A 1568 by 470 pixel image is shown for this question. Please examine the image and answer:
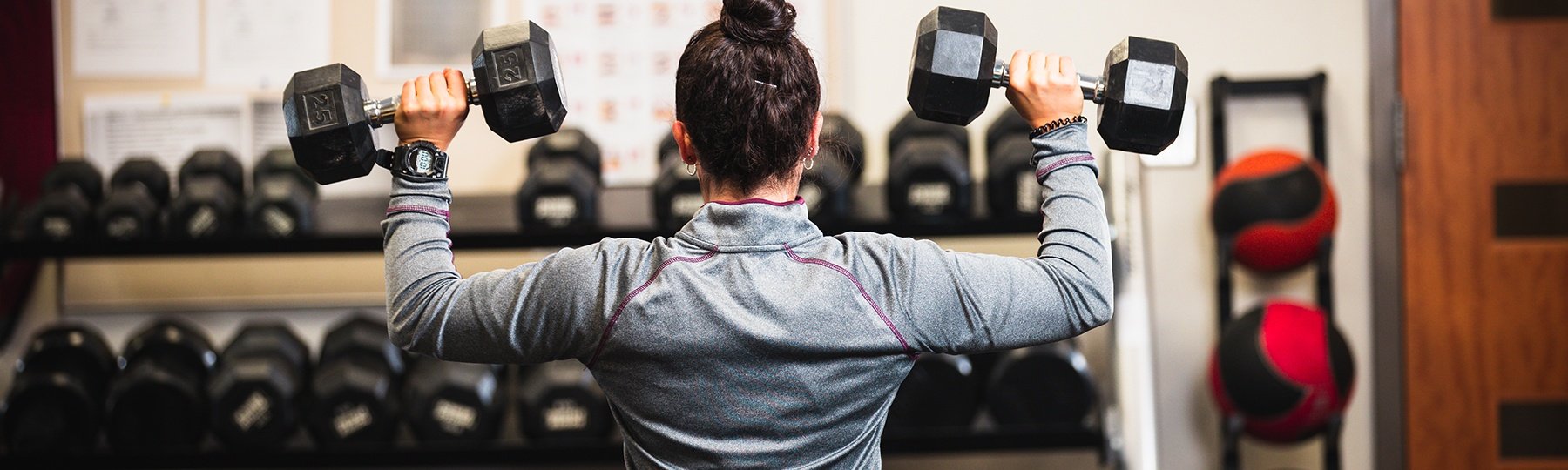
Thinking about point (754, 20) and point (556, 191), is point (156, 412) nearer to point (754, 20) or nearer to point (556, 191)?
point (556, 191)

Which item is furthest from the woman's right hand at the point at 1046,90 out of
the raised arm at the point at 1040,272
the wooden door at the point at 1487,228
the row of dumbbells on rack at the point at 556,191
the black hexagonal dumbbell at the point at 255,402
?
the wooden door at the point at 1487,228

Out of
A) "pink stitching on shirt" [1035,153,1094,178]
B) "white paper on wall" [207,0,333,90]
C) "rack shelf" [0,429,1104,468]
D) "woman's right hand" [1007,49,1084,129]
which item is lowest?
"rack shelf" [0,429,1104,468]

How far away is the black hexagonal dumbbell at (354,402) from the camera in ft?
8.12

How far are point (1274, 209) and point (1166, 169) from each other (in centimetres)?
34

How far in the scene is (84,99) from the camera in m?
3.00

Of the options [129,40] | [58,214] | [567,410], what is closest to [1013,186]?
[567,410]

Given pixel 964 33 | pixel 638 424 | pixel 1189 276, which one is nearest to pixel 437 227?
pixel 638 424

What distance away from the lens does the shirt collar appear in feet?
3.21

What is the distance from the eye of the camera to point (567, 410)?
2477mm

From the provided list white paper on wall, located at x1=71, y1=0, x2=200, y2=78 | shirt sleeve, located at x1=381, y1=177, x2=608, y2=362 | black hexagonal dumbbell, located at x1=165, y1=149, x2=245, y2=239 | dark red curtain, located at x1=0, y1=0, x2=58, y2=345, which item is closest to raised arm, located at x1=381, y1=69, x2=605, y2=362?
shirt sleeve, located at x1=381, y1=177, x2=608, y2=362

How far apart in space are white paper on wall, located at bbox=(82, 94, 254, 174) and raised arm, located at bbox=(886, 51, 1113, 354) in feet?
8.33

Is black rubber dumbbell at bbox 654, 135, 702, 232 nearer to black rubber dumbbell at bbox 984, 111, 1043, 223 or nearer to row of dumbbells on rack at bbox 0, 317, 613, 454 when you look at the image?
row of dumbbells on rack at bbox 0, 317, 613, 454

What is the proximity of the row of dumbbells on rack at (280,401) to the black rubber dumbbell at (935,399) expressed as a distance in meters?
0.65

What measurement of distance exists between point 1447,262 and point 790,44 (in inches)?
102
